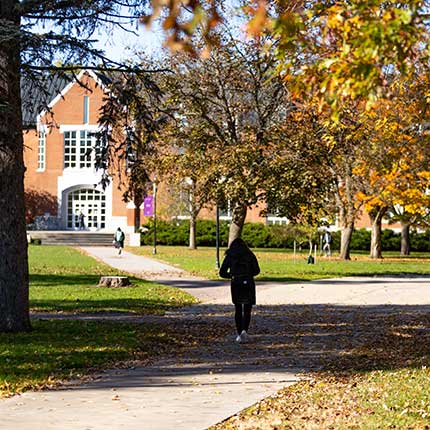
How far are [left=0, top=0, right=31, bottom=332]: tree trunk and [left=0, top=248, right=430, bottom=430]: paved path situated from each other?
9.60 feet

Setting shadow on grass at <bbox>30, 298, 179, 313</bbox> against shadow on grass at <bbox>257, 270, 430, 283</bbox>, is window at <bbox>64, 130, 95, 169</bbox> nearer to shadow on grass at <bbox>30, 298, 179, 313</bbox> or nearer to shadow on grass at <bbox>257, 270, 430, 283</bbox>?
shadow on grass at <bbox>257, 270, 430, 283</bbox>

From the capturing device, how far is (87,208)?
229 ft

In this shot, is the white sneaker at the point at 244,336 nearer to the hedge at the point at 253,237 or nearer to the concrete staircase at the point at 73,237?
the concrete staircase at the point at 73,237

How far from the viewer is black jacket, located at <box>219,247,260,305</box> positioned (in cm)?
1475

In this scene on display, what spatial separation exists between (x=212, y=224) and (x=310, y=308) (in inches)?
1836

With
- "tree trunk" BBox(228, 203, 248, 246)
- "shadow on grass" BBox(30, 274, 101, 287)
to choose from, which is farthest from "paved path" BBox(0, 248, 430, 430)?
"tree trunk" BBox(228, 203, 248, 246)

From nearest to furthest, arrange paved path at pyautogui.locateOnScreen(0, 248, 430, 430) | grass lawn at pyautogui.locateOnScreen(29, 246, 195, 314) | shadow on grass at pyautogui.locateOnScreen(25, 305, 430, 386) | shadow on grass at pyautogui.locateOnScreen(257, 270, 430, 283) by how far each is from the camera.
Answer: paved path at pyautogui.locateOnScreen(0, 248, 430, 430) → shadow on grass at pyautogui.locateOnScreen(25, 305, 430, 386) → grass lawn at pyautogui.locateOnScreen(29, 246, 195, 314) → shadow on grass at pyautogui.locateOnScreen(257, 270, 430, 283)

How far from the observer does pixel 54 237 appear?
63000 millimetres

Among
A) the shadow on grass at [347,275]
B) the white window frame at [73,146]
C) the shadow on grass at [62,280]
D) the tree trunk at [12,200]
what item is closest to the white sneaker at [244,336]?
the tree trunk at [12,200]

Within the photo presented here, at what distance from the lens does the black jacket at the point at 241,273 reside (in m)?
14.8

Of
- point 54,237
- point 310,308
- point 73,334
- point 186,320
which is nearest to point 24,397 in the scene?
point 73,334

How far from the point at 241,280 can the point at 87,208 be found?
55.9 m

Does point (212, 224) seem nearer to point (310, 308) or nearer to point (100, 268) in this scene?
point (100, 268)

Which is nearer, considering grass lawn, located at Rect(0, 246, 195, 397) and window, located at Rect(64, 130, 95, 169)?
grass lawn, located at Rect(0, 246, 195, 397)
